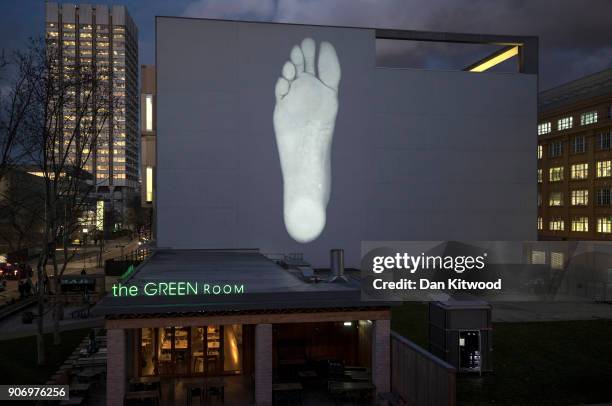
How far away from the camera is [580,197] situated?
66.2 meters

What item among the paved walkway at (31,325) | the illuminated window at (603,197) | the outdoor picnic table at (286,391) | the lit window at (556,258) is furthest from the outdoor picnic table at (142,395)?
the illuminated window at (603,197)

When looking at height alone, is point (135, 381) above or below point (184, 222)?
below

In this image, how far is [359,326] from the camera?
19.3 m

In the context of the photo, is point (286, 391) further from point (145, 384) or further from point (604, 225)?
point (604, 225)

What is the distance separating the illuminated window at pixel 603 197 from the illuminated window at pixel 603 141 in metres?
5.12

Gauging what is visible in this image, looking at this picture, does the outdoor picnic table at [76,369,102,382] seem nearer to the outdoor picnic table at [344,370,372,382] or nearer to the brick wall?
the brick wall

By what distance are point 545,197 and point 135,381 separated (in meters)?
70.4

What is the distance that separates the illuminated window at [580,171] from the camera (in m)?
64.5

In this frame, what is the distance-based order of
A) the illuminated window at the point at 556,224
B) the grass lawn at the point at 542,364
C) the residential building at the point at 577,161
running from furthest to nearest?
the illuminated window at the point at 556,224
the residential building at the point at 577,161
the grass lawn at the point at 542,364

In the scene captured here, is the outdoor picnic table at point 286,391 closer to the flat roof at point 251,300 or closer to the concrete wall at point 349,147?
the flat roof at point 251,300

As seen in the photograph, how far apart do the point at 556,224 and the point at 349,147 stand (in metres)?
45.9

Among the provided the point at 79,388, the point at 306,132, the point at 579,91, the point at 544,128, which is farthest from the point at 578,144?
the point at 79,388

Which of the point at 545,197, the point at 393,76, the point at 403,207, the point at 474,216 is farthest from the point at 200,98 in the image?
the point at 545,197

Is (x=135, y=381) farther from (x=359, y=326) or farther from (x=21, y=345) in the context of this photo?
(x=21, y=345)
